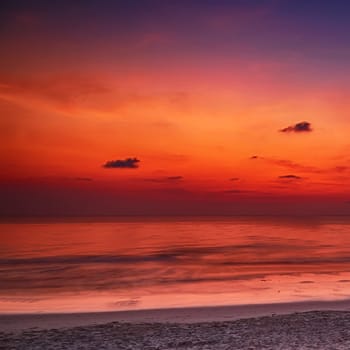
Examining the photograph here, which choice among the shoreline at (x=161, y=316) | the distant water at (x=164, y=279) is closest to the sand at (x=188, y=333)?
the shoreline at (x=161, y=316)

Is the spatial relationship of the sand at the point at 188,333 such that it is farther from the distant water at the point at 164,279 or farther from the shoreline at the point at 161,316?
the distant water at the point at 164,279

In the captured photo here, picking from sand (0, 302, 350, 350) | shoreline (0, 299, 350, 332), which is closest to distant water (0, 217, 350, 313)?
shoreline (0, 299, 350, 332)

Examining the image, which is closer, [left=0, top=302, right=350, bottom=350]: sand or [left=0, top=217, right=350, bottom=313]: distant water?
[left=0, top=302, right=350, bottom=350]: sand

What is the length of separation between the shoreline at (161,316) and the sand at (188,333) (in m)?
0.04

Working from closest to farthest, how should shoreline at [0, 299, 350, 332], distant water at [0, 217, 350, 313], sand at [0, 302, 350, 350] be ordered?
sand at [0, 302, 350, 350], shoreline at [0, 299, 350, 332], distant water at [0, 217, 350, 313]

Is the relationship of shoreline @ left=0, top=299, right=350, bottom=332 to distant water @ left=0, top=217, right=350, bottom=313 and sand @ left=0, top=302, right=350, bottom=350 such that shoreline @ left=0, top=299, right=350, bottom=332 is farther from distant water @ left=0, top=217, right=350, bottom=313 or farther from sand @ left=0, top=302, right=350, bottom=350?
distant water @ left=0, top=217, right=350, bottom=313

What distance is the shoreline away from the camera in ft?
64.2

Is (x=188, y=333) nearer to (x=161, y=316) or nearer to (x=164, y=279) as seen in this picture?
(x=161, y=316)

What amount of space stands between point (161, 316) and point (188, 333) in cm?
503

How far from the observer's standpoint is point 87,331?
16609 millimetres

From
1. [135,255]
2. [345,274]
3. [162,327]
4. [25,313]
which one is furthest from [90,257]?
[162,327]

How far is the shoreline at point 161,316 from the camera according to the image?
19562 mm

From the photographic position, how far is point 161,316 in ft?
69.2

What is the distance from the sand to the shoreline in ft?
0.14
